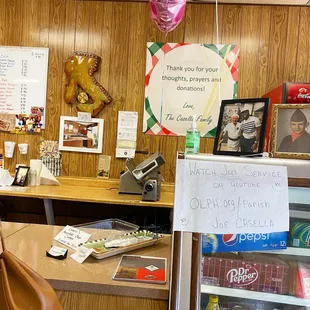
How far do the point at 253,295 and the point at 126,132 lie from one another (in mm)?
2251

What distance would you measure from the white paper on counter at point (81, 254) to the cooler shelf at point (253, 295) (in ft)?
1.53

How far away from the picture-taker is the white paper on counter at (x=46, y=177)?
9.74ft

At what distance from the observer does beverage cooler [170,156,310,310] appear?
1060 millimetres

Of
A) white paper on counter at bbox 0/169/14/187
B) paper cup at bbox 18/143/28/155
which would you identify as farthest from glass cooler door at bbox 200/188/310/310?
paper cup at bbox 18/143/28/155

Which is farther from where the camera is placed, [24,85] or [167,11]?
[24,85]

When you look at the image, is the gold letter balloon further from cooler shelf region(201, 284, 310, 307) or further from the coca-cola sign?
cooler shelf region(201, 284, 310, 307)

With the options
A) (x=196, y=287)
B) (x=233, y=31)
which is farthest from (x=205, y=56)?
(x=196, y=287)

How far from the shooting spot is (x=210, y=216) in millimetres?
861

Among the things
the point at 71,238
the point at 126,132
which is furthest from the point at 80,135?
the point at 71,238

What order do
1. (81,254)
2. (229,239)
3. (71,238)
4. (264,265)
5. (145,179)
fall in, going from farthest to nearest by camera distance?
(145,179)
(71,238)
(81,254)
(264,265)
(229,239)

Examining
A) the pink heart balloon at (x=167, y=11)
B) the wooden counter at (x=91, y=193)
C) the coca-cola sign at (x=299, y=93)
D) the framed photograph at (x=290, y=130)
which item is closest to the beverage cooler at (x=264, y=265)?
the framed photograph at (x=290, y=130)

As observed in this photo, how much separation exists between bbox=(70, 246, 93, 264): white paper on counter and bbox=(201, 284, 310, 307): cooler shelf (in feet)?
1.53

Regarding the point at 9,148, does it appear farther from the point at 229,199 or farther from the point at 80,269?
the point at 229,199

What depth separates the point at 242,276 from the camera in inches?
45.1
